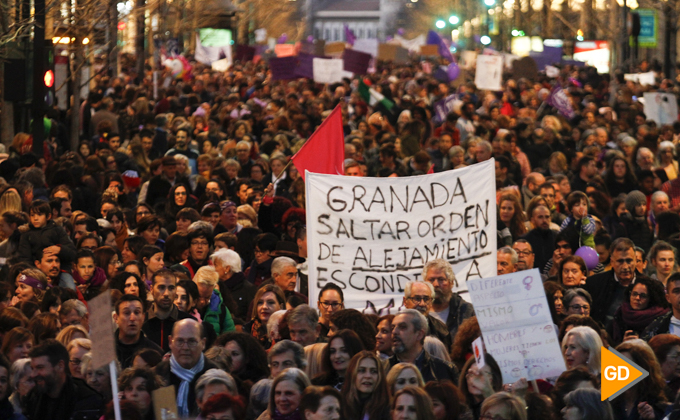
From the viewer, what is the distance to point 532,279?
6.76 metres

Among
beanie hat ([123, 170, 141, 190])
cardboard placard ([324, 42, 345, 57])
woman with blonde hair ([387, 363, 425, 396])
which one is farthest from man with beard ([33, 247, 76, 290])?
cardboard placard ([324, 42, 345, 57])

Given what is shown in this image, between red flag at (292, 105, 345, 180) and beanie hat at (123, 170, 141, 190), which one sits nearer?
red flag at (292, 105, 345, 180)

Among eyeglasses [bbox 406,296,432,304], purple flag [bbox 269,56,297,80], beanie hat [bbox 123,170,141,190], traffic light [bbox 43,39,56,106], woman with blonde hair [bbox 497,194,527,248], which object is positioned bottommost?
eyeglasses [bbox 406,296,432,304]

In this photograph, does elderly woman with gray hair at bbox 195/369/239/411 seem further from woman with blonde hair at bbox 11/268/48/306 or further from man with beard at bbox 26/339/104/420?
woman with blonde hair at bbox 11/268/48/306

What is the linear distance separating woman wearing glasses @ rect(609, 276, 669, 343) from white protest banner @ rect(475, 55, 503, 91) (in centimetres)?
1797

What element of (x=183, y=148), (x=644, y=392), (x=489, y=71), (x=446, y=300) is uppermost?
(x=489, y=71)

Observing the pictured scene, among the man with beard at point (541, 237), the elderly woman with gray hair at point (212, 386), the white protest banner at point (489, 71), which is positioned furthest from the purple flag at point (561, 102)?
the elderly woman with gray hair at point (212, 386)

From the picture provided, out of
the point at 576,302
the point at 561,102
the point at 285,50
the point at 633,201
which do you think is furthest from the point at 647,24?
the point at 576,302

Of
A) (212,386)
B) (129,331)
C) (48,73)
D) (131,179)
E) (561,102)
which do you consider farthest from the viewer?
(561,102)

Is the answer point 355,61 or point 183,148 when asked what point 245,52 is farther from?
point 183,148

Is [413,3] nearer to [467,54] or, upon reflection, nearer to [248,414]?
[467,54]

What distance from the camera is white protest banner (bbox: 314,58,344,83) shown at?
28234 millimetres

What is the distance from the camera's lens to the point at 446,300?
844 centimetres

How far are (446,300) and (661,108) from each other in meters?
13.9
